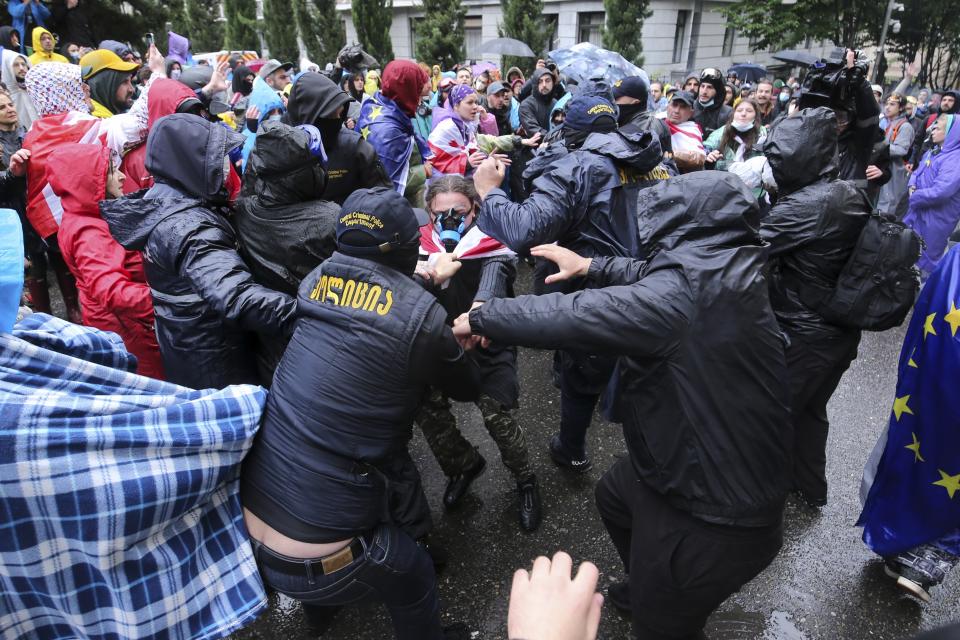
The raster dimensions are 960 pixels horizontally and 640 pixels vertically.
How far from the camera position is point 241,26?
2633 cm

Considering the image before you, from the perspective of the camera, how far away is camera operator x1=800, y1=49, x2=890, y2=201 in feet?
15.4

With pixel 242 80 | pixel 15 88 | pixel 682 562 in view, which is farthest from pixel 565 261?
pixel 242 80

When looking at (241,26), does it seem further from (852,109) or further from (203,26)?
(852,109)

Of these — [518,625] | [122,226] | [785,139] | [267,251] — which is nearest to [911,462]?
[785,139]

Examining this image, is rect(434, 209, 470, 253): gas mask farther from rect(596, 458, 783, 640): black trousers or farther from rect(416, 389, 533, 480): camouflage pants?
rect(596, 458, 783, 640): black trousers

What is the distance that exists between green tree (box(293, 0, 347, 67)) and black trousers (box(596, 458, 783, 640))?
27081 mm

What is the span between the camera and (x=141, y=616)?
159 centimetres

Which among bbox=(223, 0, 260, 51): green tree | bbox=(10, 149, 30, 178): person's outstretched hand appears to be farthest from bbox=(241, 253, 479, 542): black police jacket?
bbox=(223, 0, 260, 51): green tree

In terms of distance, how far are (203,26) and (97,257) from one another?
30.5m

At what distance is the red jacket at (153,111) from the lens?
11.8 ft

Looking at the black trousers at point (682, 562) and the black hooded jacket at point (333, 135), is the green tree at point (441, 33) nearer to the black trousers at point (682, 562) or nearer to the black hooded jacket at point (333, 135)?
the black hooded jacket at point (333, 135)

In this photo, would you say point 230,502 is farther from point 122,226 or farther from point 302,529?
point 122,226

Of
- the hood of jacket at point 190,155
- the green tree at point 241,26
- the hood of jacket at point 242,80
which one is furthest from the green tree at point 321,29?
the hood of jacket at point 190,155

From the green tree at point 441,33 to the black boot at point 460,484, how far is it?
2190 centimetres
